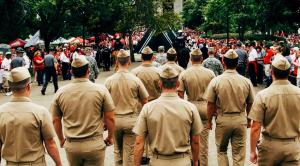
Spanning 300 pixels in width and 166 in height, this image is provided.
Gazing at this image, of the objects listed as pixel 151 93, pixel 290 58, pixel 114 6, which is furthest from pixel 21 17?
pixel 151 93

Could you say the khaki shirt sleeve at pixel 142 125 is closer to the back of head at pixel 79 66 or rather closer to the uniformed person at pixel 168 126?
the uniformed person at pixel 168 126

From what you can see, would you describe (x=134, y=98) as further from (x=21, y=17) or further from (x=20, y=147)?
(x=21, y=17)

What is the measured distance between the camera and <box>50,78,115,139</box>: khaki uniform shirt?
676cm

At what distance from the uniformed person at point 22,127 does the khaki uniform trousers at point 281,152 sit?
271 cm

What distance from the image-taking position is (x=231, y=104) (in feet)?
26.5

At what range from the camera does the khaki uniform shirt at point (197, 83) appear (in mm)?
9359

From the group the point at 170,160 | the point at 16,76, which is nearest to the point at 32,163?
the point at 16,76

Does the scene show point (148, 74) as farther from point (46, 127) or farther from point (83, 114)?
point (46, 127)

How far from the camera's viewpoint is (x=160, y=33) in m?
39.5

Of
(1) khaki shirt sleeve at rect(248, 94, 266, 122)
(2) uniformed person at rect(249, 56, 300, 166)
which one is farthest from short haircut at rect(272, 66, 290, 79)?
(1) khaki shirt sleeve at rect(248, 94, 266, 122)

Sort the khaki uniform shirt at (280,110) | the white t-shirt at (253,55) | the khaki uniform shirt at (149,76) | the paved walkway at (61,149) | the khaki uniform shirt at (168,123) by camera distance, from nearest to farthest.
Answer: the khaki uniform shirt at (168,123)
the khaki uniform shirt at (280,110)
the khaki uniform shirt at (149,76)
the paved walkway at (61,149)
the white t-shirt at (253,55)

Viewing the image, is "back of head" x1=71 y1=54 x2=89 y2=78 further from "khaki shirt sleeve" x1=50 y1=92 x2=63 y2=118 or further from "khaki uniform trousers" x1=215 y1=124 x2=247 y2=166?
"khaki uniform trousers" x1=215 y1=124 x2=247 y2=166

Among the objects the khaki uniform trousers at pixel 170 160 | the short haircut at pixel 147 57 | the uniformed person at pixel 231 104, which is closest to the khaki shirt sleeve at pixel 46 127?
the khaki uniform trousers at pixel 170 160

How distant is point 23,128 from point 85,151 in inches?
44.3
